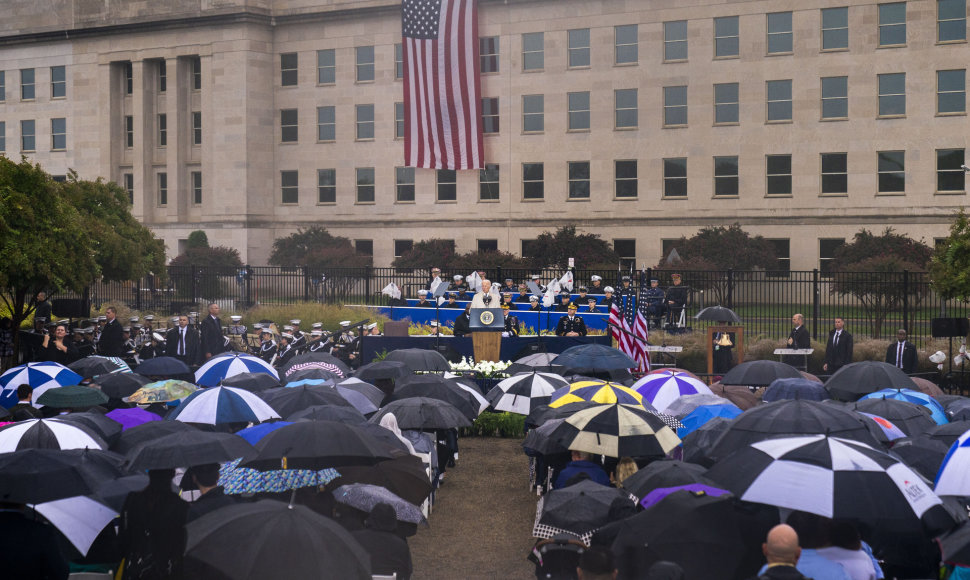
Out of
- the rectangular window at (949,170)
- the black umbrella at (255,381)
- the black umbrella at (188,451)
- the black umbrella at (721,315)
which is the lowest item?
the black umbrella at (188,451)

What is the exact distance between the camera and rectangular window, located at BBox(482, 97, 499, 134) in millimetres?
54719

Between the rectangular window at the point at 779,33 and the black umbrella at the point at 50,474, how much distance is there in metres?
45.3

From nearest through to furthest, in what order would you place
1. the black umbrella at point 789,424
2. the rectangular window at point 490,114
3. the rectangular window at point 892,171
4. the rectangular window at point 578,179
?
the black umbrella at point 789,424
the rectangular window at point 892,171
the rectangular window at point 578,179
the rectangular window at point 490,114

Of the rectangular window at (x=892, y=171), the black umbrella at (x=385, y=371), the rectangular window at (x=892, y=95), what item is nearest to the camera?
the black umbrella at (x=385, y=371)

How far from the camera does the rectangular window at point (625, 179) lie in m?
52.9

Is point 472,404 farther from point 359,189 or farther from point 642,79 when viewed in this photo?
point 359,189

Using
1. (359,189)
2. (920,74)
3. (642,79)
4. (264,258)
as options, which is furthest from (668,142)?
(264,258)

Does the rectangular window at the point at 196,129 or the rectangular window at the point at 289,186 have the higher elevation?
the rectangular window at the point at 196,129

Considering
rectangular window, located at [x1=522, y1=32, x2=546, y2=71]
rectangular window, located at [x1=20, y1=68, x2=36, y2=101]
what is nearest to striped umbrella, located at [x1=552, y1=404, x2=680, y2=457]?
rectangular window, located at [x1=522, y1=32, x2=546, y2=71]

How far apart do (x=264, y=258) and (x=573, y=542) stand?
5221cm

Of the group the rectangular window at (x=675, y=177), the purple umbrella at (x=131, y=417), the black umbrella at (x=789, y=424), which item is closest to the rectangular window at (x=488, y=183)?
the rectangular window at (x=675, y=177)

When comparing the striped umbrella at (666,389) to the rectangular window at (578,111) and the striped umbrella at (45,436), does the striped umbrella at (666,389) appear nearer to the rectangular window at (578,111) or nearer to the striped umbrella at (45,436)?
the striped umbrella at (45,436)

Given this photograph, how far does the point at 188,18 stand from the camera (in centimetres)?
5972

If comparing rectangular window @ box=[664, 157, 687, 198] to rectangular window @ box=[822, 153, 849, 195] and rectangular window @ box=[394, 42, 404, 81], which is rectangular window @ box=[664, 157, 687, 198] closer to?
rectangular window @ box=[822, 153, 849, 195]
